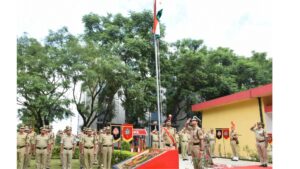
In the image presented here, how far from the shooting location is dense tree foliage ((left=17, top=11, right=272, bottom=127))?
50.3ft

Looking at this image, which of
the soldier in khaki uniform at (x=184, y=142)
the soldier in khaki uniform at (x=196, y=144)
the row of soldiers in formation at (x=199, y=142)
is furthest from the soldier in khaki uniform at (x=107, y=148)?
the soldier in khaki uniform at (x=184, y=142)

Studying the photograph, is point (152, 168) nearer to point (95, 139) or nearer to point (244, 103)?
point (95, 139)

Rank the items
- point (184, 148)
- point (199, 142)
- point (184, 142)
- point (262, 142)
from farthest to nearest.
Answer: point (184, 148)
point (184, 142)
point (262, 142)
point (199, 142)

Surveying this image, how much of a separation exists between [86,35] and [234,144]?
1030 cm

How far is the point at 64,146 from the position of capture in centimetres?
841

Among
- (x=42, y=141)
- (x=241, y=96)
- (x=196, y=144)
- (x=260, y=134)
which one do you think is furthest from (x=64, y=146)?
(x=241, y=96)

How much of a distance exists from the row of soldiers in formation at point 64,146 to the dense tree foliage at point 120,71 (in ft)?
20.9

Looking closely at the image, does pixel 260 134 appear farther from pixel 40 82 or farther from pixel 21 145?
pixel 40 82

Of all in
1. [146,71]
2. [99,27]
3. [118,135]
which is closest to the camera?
[118,135]

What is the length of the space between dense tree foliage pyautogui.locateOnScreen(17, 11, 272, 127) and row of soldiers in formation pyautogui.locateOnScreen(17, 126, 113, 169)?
20.9 ft

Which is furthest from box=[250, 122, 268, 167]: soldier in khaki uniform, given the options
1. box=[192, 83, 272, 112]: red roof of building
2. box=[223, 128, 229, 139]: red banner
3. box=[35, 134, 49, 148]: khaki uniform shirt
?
box=[35, 134, 49, 148]: khaki uniform shirt

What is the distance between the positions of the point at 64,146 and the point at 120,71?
875 cm
